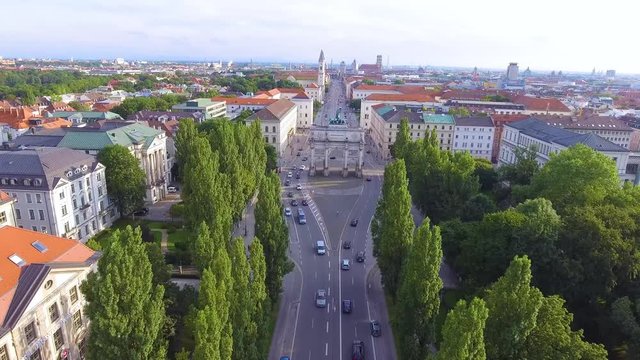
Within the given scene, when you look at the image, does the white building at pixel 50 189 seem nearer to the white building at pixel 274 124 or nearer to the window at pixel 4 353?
the window at pixel 4 353

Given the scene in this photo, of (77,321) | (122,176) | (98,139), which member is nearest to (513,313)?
(77,321)

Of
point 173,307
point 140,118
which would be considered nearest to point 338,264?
point 173,307

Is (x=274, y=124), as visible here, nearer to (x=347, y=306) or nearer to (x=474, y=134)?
(x=474, y=134)

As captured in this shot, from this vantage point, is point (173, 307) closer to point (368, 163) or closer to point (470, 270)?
point (470, 270)

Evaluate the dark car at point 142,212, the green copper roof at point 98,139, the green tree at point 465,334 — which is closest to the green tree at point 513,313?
the green tree at point 465,334

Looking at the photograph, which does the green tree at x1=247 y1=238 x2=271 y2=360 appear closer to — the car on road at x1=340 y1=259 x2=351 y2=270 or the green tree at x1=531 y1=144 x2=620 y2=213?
the car on road at x1=340 y1=259 x2=351 y2=270

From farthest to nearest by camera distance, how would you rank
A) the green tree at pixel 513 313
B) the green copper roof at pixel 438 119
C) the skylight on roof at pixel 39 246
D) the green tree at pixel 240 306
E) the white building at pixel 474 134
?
1. the green copper roof at pixel 438 119
2. the white building at pixel 474 134
3. the skylight on roof at pixel 39 246
4. the green tree at pixel 240 306
5. the green tree at pixel 513 313

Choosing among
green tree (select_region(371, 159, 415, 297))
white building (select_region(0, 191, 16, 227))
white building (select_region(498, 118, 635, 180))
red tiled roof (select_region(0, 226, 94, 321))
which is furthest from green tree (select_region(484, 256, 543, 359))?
white building (select_region(498, 118, 635, 180))
